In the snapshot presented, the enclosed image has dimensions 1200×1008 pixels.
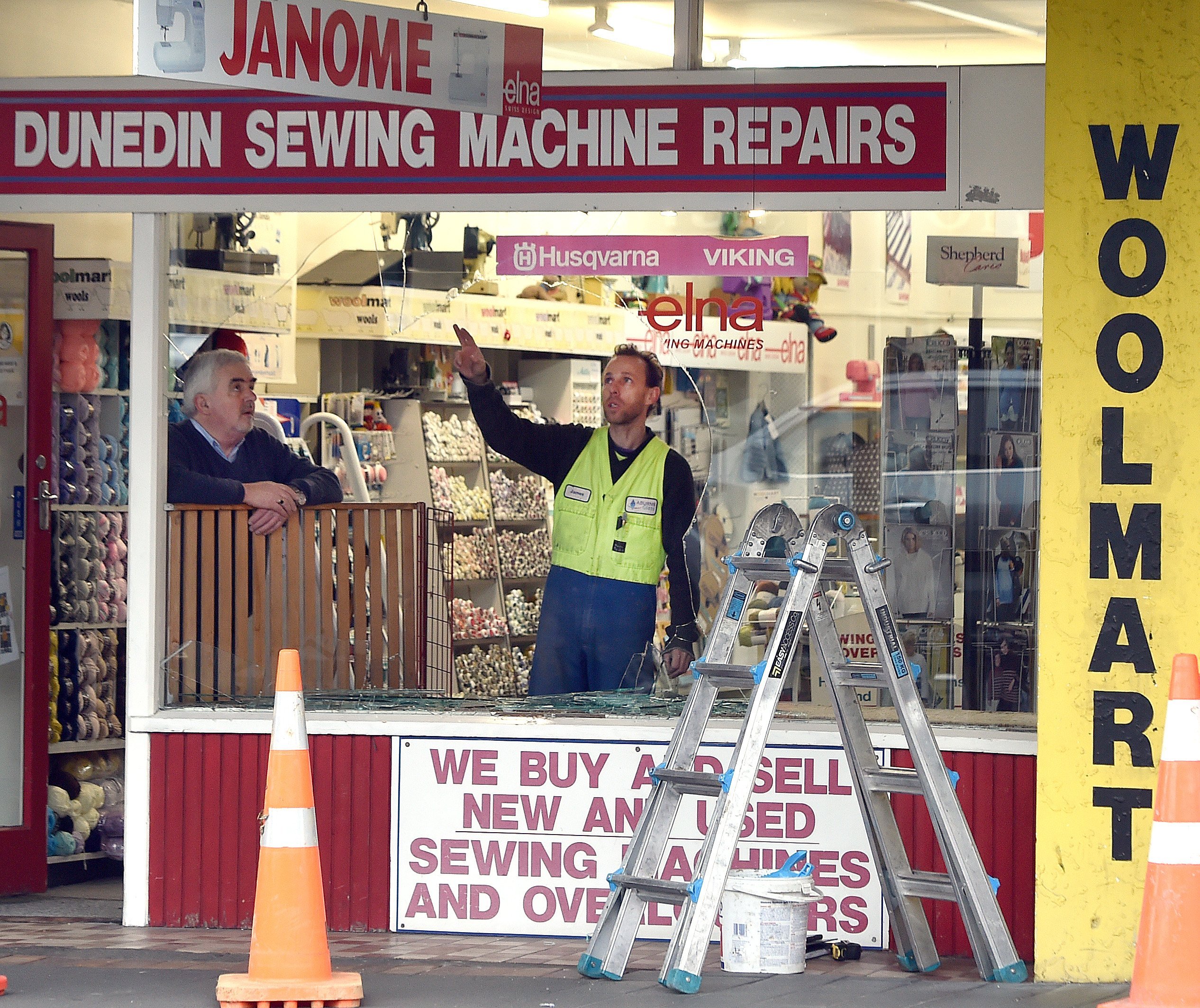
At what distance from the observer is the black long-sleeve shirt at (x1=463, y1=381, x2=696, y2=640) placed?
6.60 m

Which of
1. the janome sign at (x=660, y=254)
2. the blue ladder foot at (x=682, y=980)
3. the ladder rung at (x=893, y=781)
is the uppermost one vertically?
the janome sign at (x=660, y=254)

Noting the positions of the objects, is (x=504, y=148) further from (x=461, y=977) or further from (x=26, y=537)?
(x=461, y=977)

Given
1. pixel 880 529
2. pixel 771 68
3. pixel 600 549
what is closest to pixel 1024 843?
pixel 880 529

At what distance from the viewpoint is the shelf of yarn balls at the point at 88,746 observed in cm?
748

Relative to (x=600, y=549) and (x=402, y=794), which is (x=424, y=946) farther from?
(x=600, y=549)

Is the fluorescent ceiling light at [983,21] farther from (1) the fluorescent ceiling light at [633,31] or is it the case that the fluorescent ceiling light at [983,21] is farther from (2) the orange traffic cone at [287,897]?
(2) the orange traffic cone at [287,897]

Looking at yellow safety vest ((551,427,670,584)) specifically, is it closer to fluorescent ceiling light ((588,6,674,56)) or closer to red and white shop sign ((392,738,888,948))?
red and white shop sign ((392,738,888,948))

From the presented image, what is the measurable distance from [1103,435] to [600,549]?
2.06 m

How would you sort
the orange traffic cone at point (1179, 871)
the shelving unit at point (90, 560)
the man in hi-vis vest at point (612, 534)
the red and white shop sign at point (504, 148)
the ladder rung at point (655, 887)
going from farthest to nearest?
1. the shelving unit at point (90, 560)
2. the man in hi-vis vest at point (612, 534)
3. the red and white shop sign at point (504, 148)
4. the ladder rung at point (655, 887)
5. the orange traffic cone at point (1179, 871)

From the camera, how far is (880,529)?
21.3 feet

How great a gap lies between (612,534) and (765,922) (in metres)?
1.80

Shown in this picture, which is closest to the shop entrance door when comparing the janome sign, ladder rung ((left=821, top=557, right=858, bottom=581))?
the janome sign

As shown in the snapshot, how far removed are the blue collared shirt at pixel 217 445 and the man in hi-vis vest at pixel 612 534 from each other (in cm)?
89

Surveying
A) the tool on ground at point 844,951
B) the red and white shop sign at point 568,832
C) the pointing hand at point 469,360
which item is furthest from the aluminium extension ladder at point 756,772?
the pointing hand at point 469,360
